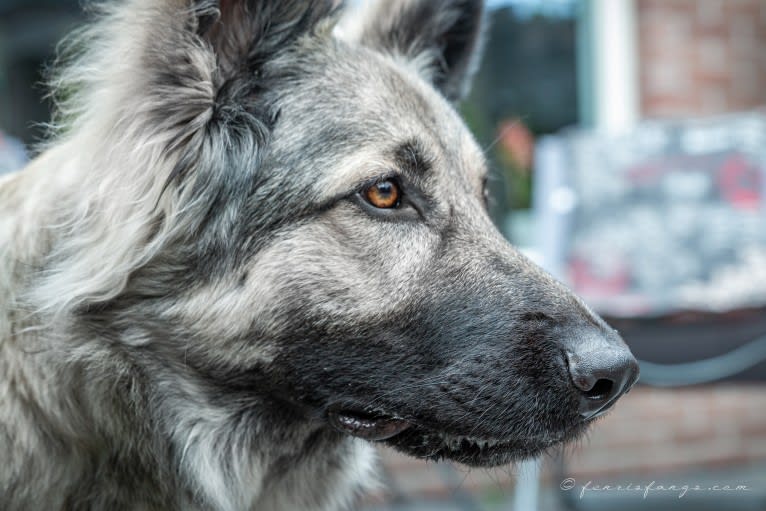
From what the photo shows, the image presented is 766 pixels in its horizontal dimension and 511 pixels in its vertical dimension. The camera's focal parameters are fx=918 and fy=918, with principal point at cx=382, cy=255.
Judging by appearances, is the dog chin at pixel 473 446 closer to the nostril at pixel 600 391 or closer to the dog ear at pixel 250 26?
the nostril at pixel 600 391

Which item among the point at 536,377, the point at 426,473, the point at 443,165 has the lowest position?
the point at 426,473

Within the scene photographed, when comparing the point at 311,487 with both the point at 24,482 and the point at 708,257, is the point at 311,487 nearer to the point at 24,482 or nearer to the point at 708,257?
the point at 24,482

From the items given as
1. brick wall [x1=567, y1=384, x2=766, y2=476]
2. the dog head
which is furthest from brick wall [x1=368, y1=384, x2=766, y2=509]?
the dog head

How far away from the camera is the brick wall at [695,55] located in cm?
664

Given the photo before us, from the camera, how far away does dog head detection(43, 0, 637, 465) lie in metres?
2.32

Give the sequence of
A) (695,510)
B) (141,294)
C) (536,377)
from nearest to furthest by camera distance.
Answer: (536,377) → (141,294) → (695,510)

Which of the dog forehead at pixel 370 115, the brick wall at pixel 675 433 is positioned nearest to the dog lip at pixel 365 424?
the dog forehead at pixel 370 115

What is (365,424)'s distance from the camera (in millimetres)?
2410

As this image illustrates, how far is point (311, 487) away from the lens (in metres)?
2.73

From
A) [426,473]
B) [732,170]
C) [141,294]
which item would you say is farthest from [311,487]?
[426,473]

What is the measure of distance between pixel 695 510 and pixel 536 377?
12.4 ft

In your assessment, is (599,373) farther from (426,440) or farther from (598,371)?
(426,440)

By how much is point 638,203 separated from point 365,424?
3.14 meters

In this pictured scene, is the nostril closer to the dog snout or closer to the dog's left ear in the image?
the dog snout
